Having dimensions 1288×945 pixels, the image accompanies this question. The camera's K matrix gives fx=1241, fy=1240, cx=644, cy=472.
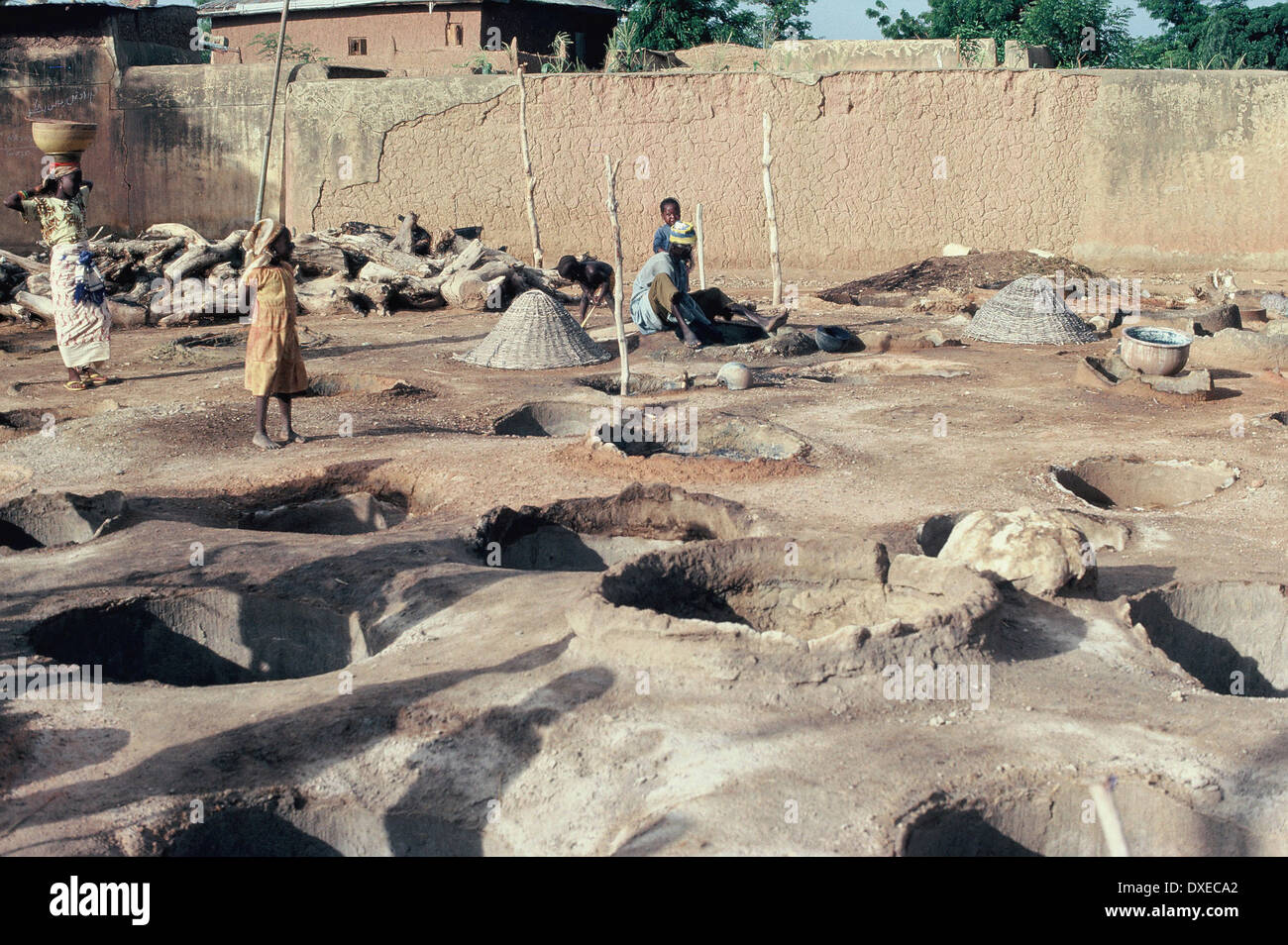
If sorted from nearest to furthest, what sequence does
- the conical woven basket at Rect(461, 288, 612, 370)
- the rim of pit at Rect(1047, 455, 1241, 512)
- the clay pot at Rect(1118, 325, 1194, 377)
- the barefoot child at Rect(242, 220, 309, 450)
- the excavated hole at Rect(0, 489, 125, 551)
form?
the excavated hole at Rect(0, 489, 125, 551), the rim of pit at Rect(1047, 455, 1241, 512), the barefoot child at Rect(242, 220, 309, 450), the clay pot at Rect(1118, 325, 1194, 377), the conical woven basket at Rect(461, 288, 612, 370)

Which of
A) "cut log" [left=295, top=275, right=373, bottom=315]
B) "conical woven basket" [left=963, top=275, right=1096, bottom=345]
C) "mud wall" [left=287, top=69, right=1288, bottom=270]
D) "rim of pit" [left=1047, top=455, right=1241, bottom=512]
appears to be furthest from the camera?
"mud wall" [left=287, top=69, right=1288, bottom=270]

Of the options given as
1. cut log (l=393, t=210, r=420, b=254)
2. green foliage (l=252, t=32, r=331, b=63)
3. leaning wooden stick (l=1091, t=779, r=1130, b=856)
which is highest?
green foliage (l=252, t=32, r=331, b=63)

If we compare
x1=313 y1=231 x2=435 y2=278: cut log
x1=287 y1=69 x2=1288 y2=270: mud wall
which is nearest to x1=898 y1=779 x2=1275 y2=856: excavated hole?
x1=313 y1=231 x2=435 y2=278: cut log

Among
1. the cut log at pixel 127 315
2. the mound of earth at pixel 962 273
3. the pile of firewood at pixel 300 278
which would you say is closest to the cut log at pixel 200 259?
the pile of firewood at pixel 300 278

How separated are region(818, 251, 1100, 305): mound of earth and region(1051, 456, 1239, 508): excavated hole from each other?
6.39 m

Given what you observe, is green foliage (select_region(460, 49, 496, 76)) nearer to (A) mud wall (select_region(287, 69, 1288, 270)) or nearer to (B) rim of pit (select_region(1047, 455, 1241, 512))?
(A) mud wall (select_region(287, 69, 1288, 270))

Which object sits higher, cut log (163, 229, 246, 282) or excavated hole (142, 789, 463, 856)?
cut log (163, 229, 246, 282)

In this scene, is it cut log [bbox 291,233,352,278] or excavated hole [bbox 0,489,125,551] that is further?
cut log [bbox 291,233,352,278]

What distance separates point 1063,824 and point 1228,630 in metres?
1.81

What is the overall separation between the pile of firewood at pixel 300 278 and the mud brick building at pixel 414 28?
216 inches

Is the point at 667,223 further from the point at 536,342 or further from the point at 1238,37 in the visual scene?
the point at 1238,37

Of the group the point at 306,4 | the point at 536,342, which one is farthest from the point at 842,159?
the point at 306,4

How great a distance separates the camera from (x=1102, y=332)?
11.0 metres

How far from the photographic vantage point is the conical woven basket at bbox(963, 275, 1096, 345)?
10.6 meters
